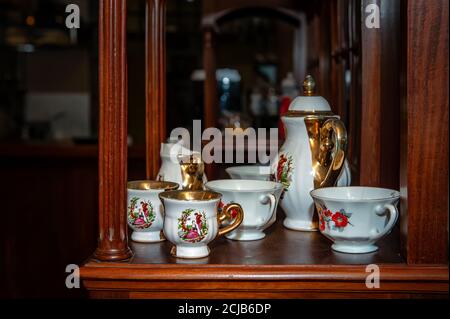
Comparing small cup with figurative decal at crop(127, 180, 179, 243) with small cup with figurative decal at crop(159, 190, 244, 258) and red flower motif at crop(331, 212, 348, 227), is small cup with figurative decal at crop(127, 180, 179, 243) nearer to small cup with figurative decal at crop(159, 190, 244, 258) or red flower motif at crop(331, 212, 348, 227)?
small cup with figurative decal at crop(159, 190, 244, 258)

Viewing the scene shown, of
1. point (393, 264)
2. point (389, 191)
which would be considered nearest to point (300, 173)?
point (389, 191)

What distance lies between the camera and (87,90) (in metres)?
5.76

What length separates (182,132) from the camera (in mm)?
1787

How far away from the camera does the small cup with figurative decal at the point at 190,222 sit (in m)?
1.19

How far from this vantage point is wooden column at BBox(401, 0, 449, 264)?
1.13m

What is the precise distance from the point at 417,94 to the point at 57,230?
2.89 meters

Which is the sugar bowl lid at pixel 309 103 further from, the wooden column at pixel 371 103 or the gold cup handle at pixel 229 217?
the gold cup handle at pixel 229 217

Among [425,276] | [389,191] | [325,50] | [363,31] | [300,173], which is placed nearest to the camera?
[425,276]

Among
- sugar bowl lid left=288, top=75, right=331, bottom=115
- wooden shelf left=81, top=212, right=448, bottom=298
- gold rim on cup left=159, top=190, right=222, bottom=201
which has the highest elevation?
sugar bowl lid left=288, top=75, right=331, bottom=115

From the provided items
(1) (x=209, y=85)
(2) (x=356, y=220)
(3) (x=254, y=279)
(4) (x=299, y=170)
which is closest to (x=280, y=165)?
(4) (x=299, y=170)

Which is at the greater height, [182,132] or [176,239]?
[182,132]

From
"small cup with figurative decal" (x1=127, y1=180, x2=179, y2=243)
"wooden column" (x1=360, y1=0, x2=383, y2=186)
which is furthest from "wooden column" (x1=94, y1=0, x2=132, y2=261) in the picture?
"wooden column" (x1=360, y1=0, x2=383, y2=186)
